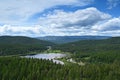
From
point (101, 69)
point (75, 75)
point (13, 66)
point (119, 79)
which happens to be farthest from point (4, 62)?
point (119, 79)

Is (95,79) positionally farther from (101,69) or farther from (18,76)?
(18,76)

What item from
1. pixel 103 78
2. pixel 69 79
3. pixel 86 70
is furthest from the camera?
pixel 86 70

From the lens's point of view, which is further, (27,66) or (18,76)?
(27,66)

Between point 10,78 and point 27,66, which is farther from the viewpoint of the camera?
point 27,66

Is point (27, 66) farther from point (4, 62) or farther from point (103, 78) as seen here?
point (103, 78)


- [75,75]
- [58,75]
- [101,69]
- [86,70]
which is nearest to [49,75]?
[58,75]

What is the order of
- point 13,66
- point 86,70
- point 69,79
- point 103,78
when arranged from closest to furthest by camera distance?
point 69,79
point 103,78
point 86,70
point 13,66

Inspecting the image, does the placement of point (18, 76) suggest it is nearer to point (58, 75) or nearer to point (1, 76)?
point (1, 76)

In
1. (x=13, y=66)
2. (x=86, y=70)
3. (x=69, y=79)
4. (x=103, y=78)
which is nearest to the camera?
(x=69, y=79)
